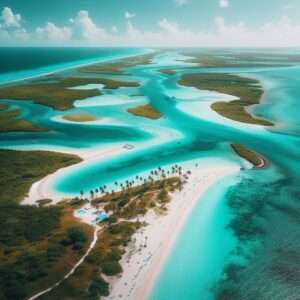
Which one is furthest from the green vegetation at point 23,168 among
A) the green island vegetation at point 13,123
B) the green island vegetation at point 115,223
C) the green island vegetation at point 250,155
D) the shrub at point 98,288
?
the green island vegetation at point 250,155

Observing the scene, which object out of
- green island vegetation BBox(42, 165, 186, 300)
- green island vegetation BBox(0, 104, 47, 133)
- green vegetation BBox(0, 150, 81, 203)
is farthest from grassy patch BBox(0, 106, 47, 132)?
green island vegetation BBox(42, 165, 186, 300)

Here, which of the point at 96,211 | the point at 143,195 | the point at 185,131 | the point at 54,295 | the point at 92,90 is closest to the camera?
the point at 54,295

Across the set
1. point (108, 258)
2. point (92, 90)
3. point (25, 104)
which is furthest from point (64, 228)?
point (92, 90)

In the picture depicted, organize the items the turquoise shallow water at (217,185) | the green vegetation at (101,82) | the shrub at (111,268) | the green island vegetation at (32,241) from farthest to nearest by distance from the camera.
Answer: the green vegetation at (101,82), the shrub at (111,268), the turquoise shallow water at (217,185), the green island vegetation at (32,241)

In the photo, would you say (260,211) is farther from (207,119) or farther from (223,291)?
(207,119)

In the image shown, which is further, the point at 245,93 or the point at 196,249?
the point at 245,93

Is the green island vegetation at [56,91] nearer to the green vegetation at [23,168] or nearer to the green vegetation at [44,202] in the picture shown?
the green vegetation at [23,168]

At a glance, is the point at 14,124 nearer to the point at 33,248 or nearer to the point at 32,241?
the point at 32,241
